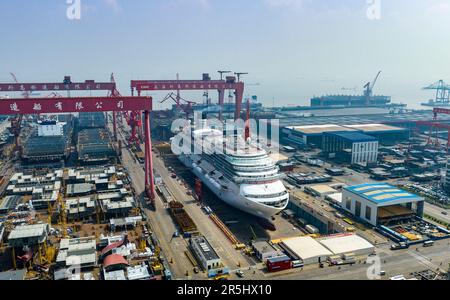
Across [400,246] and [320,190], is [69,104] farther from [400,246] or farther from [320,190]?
[400,246]

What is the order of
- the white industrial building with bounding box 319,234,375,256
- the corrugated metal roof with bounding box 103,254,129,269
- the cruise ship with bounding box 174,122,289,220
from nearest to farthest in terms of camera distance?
the corrugated metal roof with bounding box 103,254,129,269 < the white industrial building with bounding box 319,234,375,256 < the cruise ship with bounding box 174,122,289,220

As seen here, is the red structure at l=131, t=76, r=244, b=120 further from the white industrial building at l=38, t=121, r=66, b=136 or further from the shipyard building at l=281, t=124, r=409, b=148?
the white industrial building at l=38, t=121, r=66, b=136

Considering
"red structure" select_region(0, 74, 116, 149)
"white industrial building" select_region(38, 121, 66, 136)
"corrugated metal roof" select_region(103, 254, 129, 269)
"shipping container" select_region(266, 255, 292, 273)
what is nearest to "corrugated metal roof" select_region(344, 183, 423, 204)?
"shipping container" select_region(266, 255, 292, 273)
